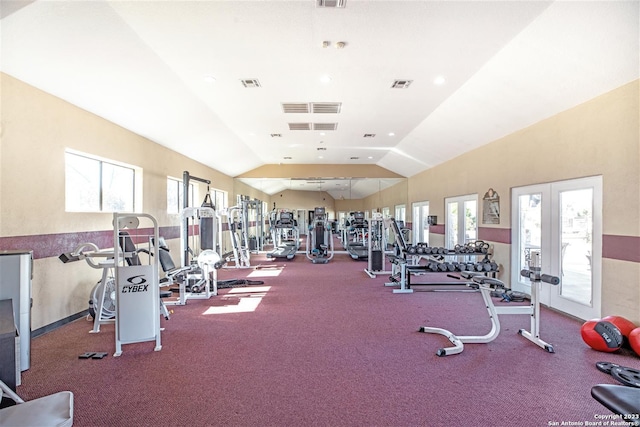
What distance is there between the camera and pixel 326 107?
199 inches

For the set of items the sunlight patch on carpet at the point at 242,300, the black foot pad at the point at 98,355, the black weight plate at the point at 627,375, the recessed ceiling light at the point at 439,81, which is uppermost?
the recessed ceiling light at the point at 439,81

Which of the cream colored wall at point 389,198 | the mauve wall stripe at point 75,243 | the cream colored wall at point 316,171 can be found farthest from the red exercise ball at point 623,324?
the cream colored wall at point 316,171

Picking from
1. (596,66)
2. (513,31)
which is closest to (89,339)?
(513,31)

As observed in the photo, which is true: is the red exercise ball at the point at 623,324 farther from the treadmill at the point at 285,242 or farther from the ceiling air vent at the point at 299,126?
the treadmill at the point at 285,242

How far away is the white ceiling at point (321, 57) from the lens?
263cm

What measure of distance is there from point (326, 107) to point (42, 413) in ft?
15.0

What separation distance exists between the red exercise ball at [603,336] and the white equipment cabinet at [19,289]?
16.3ft

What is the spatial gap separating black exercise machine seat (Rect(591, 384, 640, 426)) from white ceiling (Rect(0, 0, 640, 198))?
8.65ft

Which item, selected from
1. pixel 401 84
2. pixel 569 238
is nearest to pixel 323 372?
pixel 401 84

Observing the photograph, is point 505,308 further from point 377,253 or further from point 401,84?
point 377,253

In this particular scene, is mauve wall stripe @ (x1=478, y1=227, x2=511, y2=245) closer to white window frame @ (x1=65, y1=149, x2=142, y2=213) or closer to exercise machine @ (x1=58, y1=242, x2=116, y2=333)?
exercise machine @ (x1=58, y1=242, x2=116, y2=333)

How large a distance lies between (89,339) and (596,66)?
19.1ft

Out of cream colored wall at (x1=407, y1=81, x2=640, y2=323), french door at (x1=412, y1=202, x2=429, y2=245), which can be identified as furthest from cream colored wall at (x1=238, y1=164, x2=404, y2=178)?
cream colored wall at (x1=407, y1=81, x2=640, y2=323)

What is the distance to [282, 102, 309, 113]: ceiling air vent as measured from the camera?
16.1 feet
